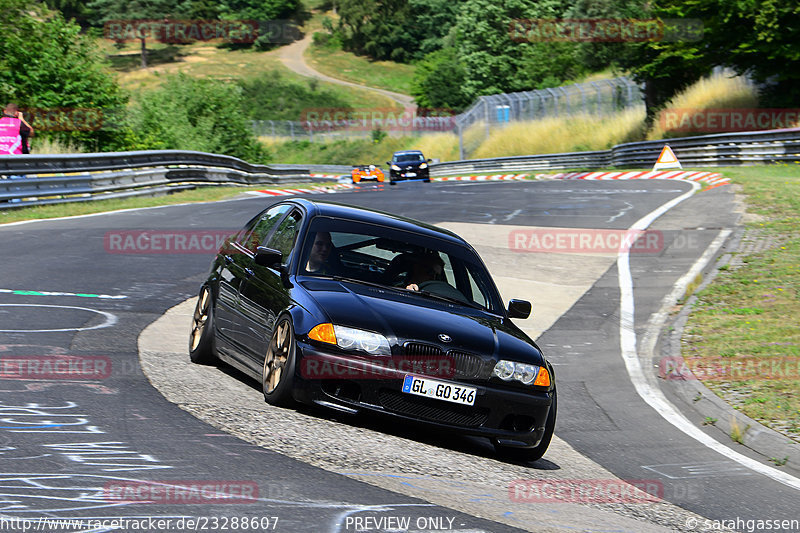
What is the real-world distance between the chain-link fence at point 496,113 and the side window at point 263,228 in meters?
41.9

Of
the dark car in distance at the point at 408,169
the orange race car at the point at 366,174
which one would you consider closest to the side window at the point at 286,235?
the dark car in distance at the point at 408,169

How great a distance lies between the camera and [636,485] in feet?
21.9

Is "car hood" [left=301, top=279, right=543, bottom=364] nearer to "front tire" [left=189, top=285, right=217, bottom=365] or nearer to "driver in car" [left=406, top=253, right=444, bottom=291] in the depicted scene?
"driver in car" [left=406, top=253, right=444, bottom=291]

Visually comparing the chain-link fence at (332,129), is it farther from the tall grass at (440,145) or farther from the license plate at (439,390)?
the license plate at (439,390)

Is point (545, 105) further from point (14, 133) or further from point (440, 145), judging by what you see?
point (14, 133)

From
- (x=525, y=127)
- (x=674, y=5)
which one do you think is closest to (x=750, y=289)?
(x=674, y=5)

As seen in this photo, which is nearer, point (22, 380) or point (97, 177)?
point (22, 380)

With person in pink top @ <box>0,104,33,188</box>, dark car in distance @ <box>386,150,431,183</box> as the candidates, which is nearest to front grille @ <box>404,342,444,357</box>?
person in pink top @ <box>0,104,33,188</box>

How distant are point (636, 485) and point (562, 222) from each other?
15028 mm

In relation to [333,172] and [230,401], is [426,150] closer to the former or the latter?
[333,172]

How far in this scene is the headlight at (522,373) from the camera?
22.1 ft

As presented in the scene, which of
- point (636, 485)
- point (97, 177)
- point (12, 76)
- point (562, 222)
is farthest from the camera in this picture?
point (12, 76)

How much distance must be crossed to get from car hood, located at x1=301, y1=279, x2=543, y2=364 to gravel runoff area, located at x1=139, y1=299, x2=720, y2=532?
0.69 m

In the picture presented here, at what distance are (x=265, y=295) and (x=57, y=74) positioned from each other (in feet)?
76.5
